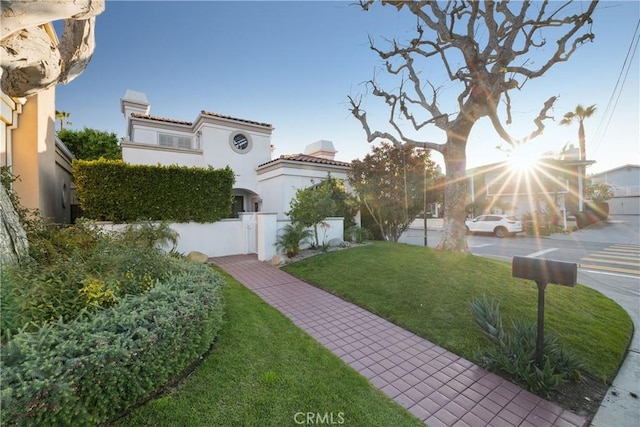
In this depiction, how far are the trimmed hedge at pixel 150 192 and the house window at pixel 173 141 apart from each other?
6.12 meters

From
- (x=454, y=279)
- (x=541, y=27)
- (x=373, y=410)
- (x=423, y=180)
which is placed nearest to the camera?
(x=373, y=410)

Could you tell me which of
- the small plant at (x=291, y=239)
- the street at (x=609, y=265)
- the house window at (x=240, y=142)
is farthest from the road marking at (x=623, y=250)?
the house window at (x=240, y=142)

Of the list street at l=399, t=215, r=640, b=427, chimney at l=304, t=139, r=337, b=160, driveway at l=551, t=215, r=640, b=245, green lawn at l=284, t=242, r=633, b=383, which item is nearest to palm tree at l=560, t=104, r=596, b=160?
street at l=399, t=215, r=640, b=427

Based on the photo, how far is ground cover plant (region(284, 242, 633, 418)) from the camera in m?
4.38

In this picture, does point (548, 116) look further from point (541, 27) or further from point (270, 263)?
point (270, 263)

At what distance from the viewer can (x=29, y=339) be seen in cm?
221

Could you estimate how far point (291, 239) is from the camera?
392 inches

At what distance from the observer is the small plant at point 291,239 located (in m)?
9.97

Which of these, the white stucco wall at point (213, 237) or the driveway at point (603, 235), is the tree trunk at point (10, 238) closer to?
the white stucco wall at point (213, 237)

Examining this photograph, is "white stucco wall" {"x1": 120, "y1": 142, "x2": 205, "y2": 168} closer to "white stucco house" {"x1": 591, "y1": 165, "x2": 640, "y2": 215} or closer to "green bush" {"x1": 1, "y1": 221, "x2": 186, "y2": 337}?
"green bush" {"x1": 1, "y1": 221, "x2": 186, "y2": 337}

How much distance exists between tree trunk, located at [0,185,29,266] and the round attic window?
36.6 ft

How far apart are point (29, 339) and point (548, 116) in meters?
13.8

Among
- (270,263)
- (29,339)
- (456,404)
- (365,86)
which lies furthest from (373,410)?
(365,86)

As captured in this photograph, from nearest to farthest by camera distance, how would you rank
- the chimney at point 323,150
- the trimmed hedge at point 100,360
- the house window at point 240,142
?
the trimmed hedge at point 100,360 → the house window at point 240,142 → the chimney at point 323,150
